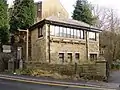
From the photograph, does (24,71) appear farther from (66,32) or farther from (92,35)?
(92,35)

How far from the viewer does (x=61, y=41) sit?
31.5 m

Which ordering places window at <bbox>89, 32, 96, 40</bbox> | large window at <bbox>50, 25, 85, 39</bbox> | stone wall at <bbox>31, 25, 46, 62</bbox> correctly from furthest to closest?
1. window at <bbox>89, 32, 96, 40</bbox>
2. large window at <bbox>50, 25, 85, 39</bbox>
3. stone wall at <bbox>31, 25, 46, 62</bbox>

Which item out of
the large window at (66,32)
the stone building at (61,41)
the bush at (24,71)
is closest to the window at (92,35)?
the stone building at (61,41)

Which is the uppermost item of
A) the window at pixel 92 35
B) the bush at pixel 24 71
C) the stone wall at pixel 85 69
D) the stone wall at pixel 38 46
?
the window at pixel 92 35

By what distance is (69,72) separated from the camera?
2184cm

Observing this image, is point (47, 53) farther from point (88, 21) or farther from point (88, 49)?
point (88, 21)

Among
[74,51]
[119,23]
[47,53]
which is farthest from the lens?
[119,23]

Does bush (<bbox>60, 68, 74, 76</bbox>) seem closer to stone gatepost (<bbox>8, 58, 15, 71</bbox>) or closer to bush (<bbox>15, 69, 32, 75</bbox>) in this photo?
bush (<bbox>15, 69, 32, 75</bbox>)

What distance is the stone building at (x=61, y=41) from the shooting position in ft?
100

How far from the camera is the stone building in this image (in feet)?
100

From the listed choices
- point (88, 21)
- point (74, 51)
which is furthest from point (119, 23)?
point (74, 51)

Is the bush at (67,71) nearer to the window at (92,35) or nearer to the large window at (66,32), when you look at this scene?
the large window at (66,32)

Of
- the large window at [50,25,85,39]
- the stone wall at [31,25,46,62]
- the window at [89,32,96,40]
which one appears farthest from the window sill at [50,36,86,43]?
the window at [89,32,96,40]

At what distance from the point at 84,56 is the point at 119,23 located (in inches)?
751
